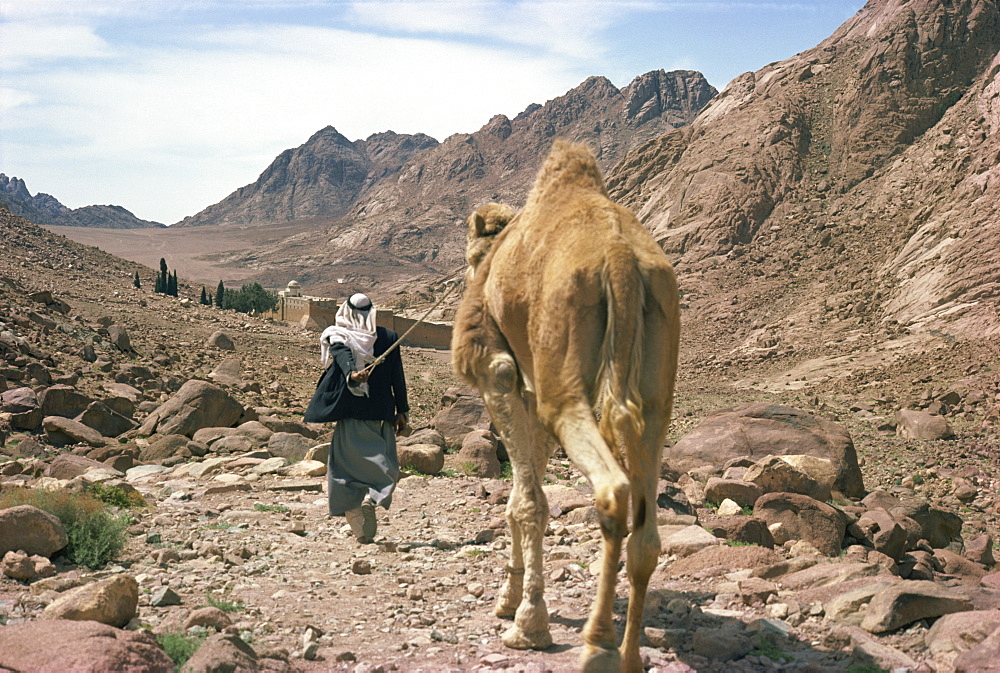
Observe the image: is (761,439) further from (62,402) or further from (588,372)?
(62,402)

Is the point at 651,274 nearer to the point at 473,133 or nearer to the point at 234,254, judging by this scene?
the point at 234,254

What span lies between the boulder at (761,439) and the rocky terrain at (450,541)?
0.04 meters

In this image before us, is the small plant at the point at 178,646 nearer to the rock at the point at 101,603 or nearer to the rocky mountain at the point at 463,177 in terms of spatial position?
the rock at the point at 101,603

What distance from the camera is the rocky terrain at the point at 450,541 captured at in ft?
15.1

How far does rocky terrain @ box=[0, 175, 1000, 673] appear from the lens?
4.60 metres

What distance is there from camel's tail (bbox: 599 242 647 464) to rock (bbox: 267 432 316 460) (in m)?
7.82

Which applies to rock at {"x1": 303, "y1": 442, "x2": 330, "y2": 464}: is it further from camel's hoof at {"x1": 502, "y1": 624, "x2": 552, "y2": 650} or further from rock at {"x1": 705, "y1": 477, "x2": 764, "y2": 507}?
camel's hoof at {"x1": 502, "y1": 624, "x2": 552, "y2": 650}

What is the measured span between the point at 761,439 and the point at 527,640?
8327 mm

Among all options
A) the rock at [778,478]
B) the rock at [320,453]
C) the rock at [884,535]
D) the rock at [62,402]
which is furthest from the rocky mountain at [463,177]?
the rock at [884,535]

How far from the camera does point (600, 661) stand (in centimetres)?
386

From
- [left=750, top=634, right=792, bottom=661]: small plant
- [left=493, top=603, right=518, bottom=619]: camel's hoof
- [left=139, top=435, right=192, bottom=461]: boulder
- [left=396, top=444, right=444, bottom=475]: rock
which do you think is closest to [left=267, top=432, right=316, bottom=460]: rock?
[left=139, top=435, right=192, bottom=461]: boulder

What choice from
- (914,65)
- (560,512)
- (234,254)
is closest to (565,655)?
(560,512)

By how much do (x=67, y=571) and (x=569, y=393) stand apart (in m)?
4.02

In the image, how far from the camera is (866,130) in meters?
42.5
